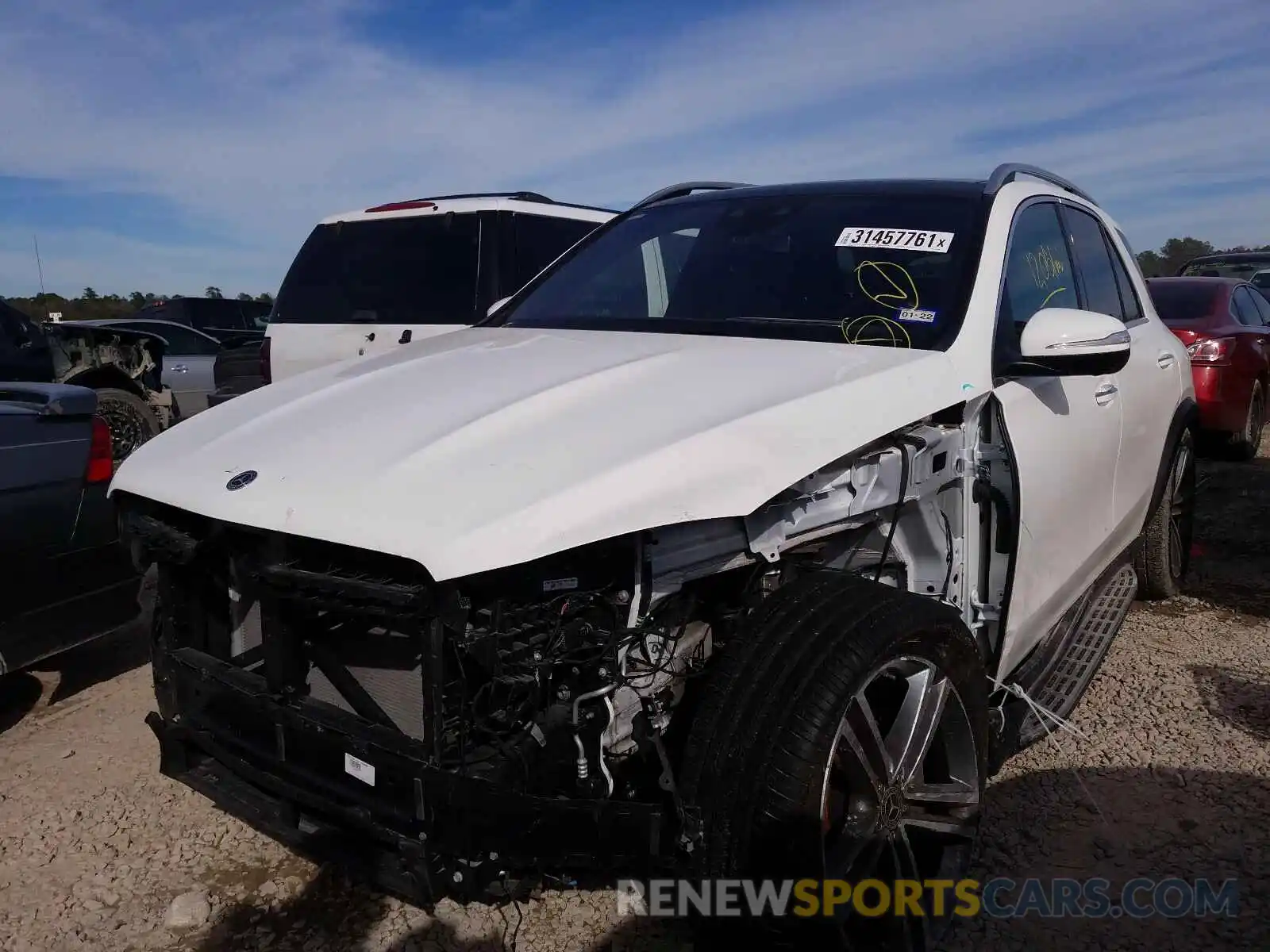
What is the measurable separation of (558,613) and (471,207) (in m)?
4.45

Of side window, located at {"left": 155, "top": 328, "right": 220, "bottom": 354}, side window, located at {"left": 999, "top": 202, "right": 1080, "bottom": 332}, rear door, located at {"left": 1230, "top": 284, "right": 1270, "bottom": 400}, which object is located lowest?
side window, located at {"left": 155, "top": 328, "right": 220, "bottom": 354}

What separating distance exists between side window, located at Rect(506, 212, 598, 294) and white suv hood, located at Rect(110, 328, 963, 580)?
317 cm

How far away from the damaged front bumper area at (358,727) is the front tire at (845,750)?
0.59ft

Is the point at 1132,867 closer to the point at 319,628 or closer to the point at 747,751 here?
the point at 747,751

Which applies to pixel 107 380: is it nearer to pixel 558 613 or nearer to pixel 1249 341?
pixel 558 613

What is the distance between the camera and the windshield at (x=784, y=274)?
9.34ft

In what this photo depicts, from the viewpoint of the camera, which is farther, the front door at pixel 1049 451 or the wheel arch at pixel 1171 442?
the wheel arch at pixel 1171 442

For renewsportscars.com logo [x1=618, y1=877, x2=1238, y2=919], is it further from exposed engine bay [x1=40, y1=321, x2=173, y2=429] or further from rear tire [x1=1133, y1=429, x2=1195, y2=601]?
exposed engine bay [x1=40, y1=321, x2=173, y2=429]

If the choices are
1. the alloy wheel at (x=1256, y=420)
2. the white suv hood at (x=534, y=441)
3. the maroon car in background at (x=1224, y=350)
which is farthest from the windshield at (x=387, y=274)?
the alloy wheel at (x=1256, y=420)

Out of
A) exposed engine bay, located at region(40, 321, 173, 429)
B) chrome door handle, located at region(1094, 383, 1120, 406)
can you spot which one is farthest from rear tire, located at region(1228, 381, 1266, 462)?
exposed engine bay, located at region(40, 321, 173, 429)

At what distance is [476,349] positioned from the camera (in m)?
3.07

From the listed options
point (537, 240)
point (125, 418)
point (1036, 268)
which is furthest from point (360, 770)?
point (125, 418)

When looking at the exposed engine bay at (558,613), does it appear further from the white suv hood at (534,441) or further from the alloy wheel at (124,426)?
the alloy wheel at (124,426)

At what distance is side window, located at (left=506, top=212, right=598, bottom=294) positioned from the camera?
19.5ft
